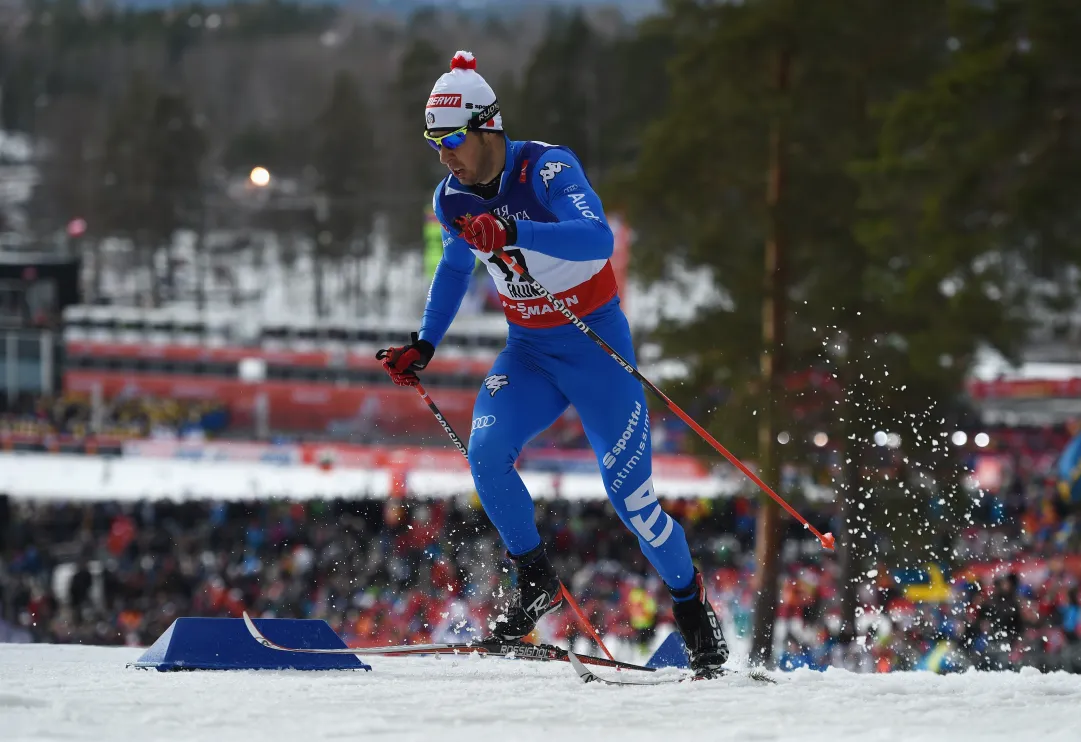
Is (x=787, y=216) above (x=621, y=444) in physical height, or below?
above

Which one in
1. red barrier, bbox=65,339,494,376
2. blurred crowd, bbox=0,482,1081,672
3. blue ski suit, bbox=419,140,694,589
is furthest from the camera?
red barrier, bbox=65,339,494,376

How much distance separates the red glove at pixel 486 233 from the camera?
159 inches

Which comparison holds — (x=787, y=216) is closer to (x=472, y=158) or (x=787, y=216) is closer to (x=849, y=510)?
(x=849, y=510)

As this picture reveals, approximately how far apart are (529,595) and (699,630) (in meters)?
0.66

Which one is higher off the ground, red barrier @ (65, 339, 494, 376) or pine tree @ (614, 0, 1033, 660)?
pine tree @ (614, 0, 1033, 660)

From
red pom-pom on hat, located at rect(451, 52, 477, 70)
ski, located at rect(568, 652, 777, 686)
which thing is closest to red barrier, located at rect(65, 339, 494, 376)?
ski, located at rect(568, 652, 777, 686)

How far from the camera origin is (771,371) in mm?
13461

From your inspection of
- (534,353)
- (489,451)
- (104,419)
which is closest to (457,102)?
(534,353)

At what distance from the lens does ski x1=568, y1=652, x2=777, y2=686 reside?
466cm

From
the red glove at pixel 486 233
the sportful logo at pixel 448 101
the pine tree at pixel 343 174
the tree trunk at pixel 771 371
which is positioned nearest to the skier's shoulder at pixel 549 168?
the sportful logo at pixel 448 101

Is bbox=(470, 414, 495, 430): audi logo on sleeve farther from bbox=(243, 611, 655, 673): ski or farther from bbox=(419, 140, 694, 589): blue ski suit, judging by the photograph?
bbox=(243, 611, 655, 673): ski

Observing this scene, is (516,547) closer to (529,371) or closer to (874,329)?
(529,371)

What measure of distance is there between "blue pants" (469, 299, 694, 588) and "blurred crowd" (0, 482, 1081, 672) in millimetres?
4068

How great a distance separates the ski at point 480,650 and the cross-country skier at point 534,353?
0.06 meters
